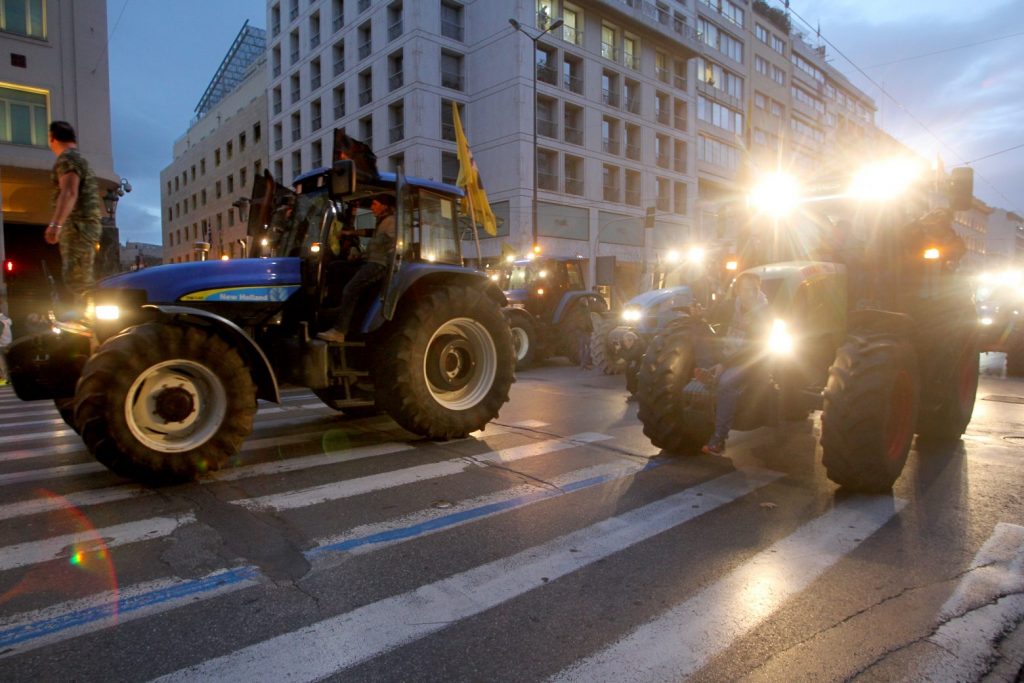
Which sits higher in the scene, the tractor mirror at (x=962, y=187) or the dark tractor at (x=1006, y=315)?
the tractor mirror at (x=962, y=187)

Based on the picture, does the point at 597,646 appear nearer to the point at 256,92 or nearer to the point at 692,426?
the point at 692,426

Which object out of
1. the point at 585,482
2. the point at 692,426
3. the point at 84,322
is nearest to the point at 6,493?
the point at 84,322

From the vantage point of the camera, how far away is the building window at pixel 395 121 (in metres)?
34.3

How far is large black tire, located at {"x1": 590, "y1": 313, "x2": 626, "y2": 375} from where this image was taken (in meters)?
11.8

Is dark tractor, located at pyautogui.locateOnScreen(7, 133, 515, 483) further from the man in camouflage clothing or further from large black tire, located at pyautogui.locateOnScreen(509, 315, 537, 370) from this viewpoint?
large black tire, located at pyautogui.locateOnScreen(509, 315, 537, 370)

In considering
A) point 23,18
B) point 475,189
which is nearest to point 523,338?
point 475,189

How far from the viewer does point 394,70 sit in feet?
114

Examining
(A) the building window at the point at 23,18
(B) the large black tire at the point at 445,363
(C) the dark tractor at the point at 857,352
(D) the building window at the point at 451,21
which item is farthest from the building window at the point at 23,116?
(C) the dark tractor at the point at 857,352

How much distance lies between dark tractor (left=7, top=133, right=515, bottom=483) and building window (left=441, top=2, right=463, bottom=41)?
30.9 m

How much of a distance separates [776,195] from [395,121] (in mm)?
31406

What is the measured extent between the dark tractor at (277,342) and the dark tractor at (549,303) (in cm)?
736

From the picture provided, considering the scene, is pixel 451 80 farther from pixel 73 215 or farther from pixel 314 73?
pixel 73 215

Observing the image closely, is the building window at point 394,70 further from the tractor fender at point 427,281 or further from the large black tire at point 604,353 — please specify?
the tractor fender at point 427,281

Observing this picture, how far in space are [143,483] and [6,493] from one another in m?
0.95
